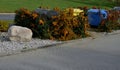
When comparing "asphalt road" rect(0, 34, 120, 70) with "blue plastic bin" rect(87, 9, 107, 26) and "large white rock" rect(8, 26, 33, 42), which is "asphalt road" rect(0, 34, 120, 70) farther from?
"blue plastic bin" rect(87, 9, 107, 26)

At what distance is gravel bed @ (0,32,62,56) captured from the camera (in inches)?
487

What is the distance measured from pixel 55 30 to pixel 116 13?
16.9ft

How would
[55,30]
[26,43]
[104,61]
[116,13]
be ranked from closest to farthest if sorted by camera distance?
[104,61], [26,43], [55,30], [116,13]

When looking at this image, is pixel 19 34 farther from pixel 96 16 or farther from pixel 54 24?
pixel 96 16

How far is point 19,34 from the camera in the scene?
13672mm

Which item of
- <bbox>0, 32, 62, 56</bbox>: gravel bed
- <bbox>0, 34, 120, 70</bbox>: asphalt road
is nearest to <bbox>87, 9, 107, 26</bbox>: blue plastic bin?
<bbox>0, 34, 120, 70</bbox>: asphalt road

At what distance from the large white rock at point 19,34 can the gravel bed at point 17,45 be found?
20 centimetres

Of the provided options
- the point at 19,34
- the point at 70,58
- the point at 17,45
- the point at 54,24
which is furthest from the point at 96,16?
the point at 70,58

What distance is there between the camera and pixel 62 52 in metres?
12.7

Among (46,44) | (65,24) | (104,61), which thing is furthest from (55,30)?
(104,61)

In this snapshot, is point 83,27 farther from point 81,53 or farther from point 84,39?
point 81,53

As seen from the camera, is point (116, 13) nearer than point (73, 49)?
No

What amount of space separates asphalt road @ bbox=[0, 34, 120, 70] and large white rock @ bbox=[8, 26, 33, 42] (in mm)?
1014

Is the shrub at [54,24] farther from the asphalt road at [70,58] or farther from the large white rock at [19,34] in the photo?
the large white rock at [19,34]
